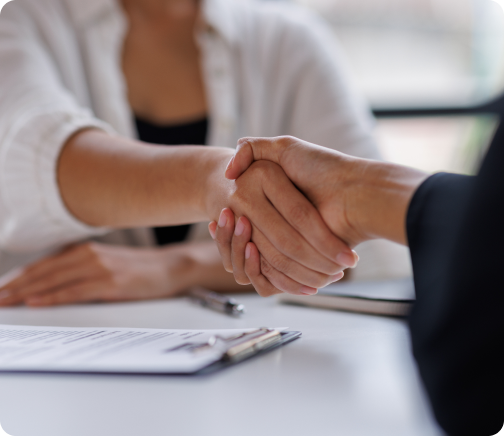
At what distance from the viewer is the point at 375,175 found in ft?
1.31

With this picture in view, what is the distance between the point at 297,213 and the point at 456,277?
8.4 inches

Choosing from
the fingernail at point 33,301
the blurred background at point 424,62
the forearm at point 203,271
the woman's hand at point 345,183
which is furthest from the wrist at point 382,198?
the blurred background at point 424,62

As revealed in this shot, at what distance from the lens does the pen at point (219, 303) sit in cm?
51

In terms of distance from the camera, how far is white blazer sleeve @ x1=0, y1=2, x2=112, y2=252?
2.05ft

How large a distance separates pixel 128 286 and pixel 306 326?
296 mm

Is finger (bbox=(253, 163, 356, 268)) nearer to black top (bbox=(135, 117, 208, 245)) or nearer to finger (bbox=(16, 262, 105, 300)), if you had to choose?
finger (bbox=(16, 262, 105, 300))

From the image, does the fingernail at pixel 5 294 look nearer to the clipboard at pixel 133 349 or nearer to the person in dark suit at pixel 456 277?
the clipboard at pixel 133 349

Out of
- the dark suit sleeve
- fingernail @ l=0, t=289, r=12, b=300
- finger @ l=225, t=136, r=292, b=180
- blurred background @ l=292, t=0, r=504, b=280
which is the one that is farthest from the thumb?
blurred background @ l=292, t=0, r=504, b=280

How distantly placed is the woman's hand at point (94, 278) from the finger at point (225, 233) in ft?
0.59

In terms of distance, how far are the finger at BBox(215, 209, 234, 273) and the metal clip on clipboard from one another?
0.14 metres

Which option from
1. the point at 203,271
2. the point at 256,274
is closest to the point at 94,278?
the point at 203,271

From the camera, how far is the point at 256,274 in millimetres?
495

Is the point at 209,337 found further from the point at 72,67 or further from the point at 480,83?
the point at 480,83

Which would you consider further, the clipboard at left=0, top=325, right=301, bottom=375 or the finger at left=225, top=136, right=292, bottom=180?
the finger at left=225, top=136, right=292, bottom=180
